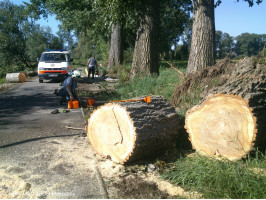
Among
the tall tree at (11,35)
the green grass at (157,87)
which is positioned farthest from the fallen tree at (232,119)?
the tall tree at (11,35)

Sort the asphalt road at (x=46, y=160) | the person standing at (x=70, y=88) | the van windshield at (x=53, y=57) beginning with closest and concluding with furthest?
the asphalt road at (x=46, y=160) < the person standing at (x=70, y=88) < the van windshield at (x=53, y=57)

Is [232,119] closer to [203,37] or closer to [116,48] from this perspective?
[203,37]

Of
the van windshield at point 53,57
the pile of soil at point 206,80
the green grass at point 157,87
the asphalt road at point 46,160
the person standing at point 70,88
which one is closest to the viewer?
the asphalt road at point 46,160

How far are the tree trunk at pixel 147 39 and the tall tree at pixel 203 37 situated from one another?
3083mm

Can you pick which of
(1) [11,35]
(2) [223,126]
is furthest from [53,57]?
(1) [11,35]

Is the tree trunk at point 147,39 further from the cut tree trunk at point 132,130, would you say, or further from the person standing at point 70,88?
the cut tree trunk at point 132,130

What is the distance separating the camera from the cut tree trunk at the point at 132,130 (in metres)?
4.05

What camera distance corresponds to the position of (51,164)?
13.7ft

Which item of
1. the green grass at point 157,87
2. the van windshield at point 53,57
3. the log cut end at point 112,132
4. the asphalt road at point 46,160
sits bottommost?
the asphalt road at point 46,160

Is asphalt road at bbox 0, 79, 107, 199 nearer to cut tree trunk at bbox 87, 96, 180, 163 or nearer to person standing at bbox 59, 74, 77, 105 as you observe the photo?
cut tree trunk at bbox 87, 96, 180, 163

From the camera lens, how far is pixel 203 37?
7.93 meters

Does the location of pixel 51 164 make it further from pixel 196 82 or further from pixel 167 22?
pixel 167 22

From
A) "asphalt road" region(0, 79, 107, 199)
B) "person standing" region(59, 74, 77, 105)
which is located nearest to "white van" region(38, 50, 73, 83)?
"person standing" region(59, 74, 77, 105)

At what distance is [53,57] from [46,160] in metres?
13.5
